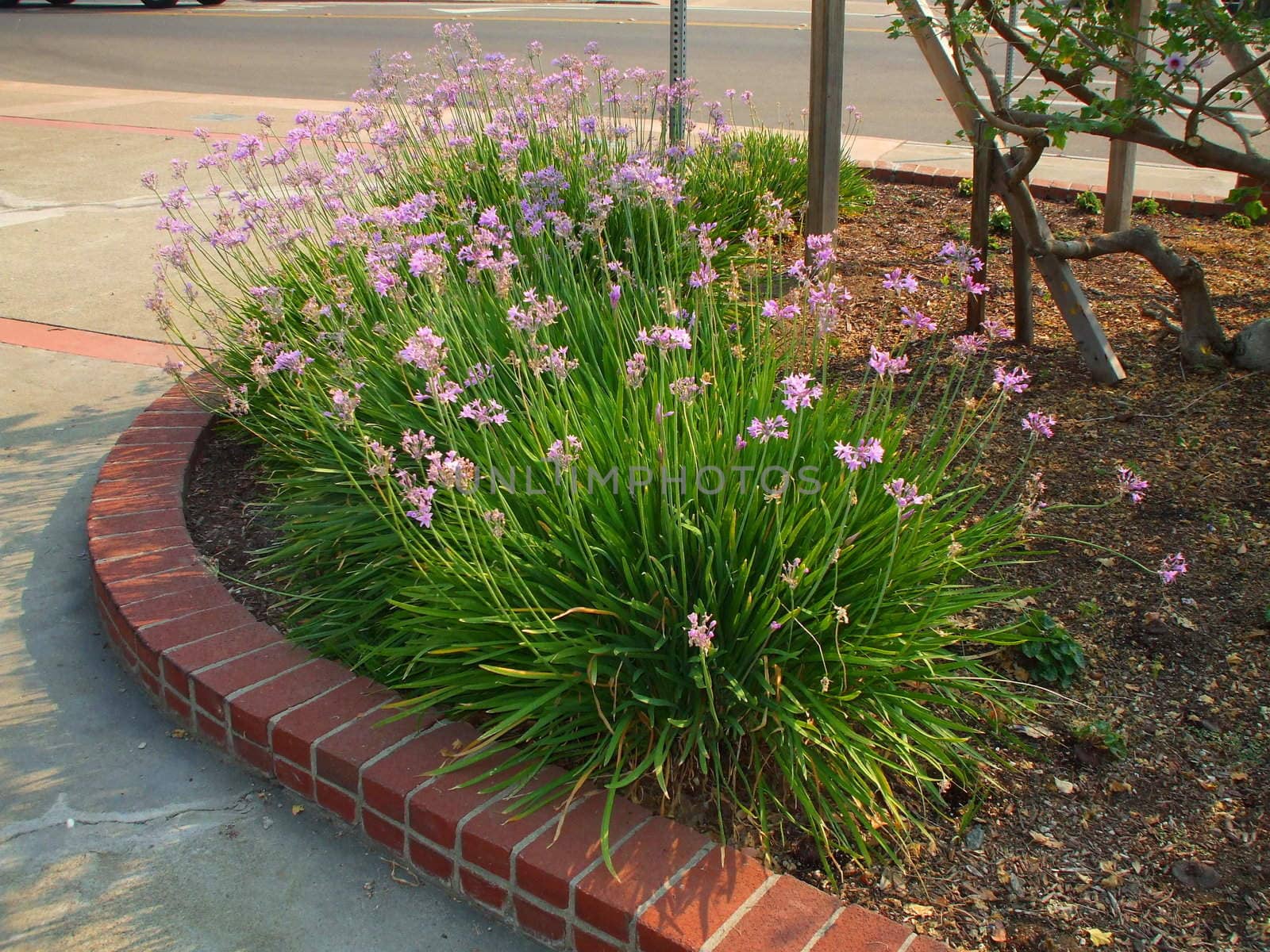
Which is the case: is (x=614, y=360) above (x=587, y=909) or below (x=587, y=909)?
above

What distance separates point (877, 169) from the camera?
25.6ft

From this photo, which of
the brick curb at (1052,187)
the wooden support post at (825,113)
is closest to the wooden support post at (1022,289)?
the wooden support post at (825,113)

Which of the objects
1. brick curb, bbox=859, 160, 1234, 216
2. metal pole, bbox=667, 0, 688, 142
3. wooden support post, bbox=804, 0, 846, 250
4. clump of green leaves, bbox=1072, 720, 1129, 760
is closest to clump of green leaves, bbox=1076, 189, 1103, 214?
brick curb, bbox=859, 160, 1234, 216

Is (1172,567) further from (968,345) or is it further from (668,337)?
(668,337)

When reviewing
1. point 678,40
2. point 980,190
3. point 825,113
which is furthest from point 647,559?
point 678,40

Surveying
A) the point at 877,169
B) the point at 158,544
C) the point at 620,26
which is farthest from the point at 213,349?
the point at 620,26

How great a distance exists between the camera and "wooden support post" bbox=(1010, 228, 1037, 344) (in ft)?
14.9

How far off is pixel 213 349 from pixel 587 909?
8.52ft

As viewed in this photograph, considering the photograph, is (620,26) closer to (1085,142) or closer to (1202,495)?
(1085,142)

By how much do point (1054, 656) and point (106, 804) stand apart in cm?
238

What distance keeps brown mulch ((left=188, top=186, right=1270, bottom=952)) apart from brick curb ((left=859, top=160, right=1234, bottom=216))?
1.97 metres

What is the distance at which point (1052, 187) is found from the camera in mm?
7160

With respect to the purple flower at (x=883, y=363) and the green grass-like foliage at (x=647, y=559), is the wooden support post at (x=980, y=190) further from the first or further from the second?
the purple flower at (x=883, y=363)

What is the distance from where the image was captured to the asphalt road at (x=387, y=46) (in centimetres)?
1343
